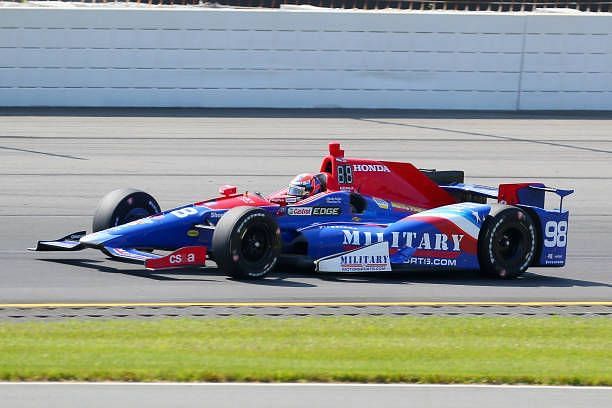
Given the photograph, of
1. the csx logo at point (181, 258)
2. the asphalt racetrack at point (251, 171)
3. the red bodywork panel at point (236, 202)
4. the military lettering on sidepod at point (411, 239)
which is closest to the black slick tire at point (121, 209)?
the asphalt racetrack at point (251, 171)

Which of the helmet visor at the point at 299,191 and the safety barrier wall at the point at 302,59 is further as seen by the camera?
the safety barrier wall at the point at 302,59

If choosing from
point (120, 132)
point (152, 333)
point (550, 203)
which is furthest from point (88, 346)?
point (120, 132)

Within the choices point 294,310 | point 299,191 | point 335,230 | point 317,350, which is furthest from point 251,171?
point 317,350

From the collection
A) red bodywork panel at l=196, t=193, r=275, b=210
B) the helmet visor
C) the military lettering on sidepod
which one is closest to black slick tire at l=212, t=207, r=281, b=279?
red bodywork panel at l=196, t=193, r=275, b=210

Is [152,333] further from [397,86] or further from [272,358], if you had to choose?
[397,86]

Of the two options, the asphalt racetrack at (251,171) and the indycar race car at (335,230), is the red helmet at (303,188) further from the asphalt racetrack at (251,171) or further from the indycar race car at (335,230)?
the asphalt racetrack at (251,171)

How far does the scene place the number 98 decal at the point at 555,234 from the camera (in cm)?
1321

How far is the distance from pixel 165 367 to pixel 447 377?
1.93 metres

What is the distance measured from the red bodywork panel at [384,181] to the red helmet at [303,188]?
18 centimetres

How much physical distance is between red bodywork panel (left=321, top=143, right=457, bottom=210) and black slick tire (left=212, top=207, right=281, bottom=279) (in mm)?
1349

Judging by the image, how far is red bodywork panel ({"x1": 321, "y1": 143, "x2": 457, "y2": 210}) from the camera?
13520 mm

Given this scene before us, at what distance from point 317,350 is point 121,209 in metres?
4.40

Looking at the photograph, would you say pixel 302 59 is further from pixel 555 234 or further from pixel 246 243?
pixel 246 243

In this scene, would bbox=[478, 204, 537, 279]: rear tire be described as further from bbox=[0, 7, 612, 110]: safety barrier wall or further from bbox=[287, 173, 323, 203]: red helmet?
bbox=[0, 7, 612, 110]: safety barrier wall
